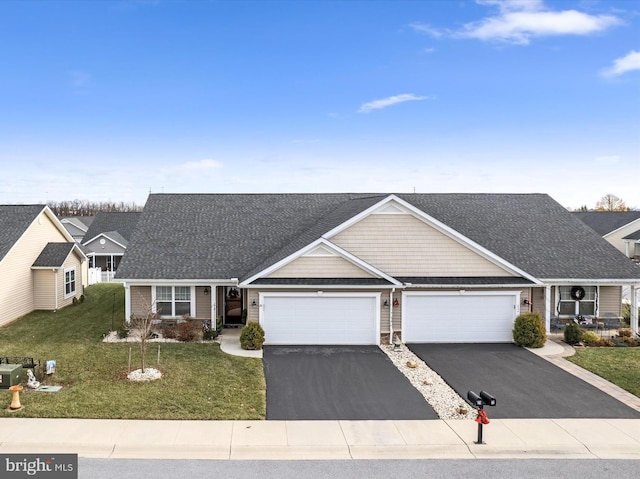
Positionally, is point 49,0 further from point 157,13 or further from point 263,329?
point 263,329

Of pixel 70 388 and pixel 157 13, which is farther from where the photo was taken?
pixel 157 13

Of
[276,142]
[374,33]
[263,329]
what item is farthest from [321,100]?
[263,329]

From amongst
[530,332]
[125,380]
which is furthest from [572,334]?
[125,380]

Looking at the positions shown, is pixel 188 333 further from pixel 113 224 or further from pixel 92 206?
pixel 92 206

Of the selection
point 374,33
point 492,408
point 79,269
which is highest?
point 374,33

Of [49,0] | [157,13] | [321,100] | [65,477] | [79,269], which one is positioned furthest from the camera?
[321,100]

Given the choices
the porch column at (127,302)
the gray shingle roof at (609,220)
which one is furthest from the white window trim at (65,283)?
the gray shingle roof at (609,220)
